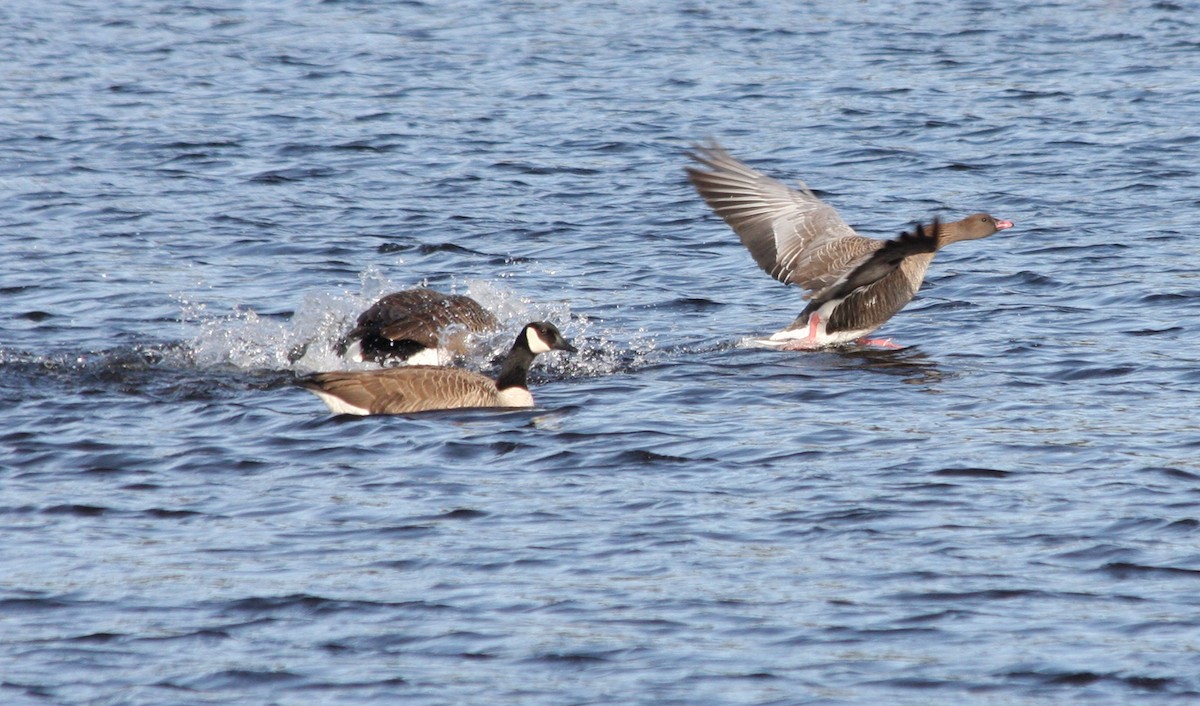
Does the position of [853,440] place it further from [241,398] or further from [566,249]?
[566,249]

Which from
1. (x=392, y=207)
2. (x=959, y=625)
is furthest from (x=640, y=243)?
(x=959, y=625)

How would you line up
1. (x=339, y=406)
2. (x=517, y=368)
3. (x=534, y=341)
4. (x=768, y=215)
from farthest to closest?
(x=768, y=215) → (x=534, y=341) → (x=517, y=368) → (x=339, y=406)

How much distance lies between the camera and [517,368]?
10.6 m

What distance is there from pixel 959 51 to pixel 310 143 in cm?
876

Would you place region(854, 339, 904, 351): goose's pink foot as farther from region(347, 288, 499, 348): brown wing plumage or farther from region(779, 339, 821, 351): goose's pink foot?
region(347, 288, 499, 348): brown wing plumage

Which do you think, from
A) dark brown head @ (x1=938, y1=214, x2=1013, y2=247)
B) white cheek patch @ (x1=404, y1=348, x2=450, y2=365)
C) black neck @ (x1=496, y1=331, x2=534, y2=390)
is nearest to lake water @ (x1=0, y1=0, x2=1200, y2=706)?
black neck @ (x1=496, y1=331, x2=534, y2=390)

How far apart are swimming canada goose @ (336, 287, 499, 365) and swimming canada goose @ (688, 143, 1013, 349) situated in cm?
204

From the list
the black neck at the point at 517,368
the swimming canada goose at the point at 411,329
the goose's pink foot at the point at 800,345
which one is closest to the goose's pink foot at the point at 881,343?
the goose's pink foot at the point at 800,345

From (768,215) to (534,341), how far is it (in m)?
2.75

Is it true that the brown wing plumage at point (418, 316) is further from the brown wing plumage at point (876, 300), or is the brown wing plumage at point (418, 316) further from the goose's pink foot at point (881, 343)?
the goose's pink foot at point (881, 343)

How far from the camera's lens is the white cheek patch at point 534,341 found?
10.7m

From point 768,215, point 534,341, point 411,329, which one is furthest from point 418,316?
point 768,215

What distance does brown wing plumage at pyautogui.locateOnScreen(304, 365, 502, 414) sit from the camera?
9.98 meters

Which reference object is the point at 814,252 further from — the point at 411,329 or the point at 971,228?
the point at 411,329
